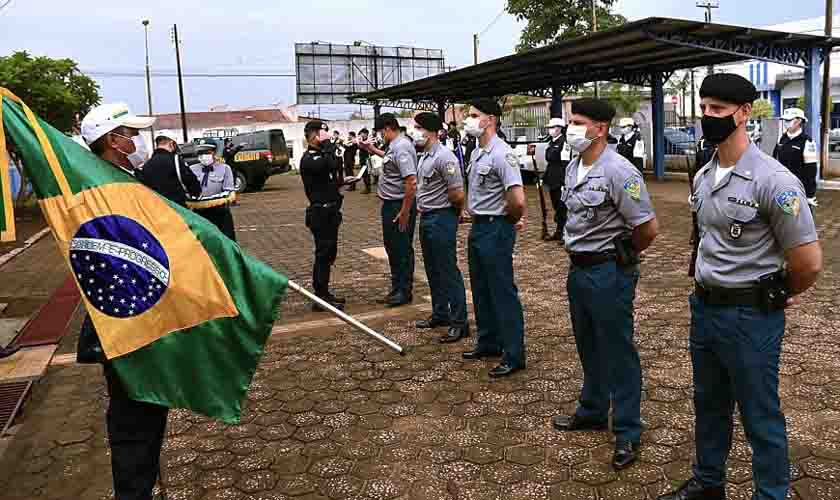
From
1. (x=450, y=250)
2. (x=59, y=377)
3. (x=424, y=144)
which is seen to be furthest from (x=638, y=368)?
(x=59, y=377)

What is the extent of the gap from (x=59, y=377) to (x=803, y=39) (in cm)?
1612

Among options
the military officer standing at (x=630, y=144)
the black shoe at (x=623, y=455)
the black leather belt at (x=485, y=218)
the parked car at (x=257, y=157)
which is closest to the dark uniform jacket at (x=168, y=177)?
the black leather belt at (x=485, y=218)

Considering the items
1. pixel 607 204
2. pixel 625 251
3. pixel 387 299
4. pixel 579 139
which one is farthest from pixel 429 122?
pixel 625 251

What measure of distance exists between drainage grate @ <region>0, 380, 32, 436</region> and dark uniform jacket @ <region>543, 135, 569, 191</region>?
6.96m

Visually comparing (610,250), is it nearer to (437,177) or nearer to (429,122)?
(437,177)

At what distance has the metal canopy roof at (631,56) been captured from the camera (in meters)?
14.2

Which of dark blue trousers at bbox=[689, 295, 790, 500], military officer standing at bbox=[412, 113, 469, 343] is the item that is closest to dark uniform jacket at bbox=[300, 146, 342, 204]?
military officer standing at bbox=[412, 113, 469, 343]

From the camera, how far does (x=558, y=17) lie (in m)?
32.7

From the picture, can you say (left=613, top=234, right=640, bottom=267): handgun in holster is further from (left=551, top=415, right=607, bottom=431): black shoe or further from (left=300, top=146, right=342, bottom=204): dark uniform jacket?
(left=300, top=146, right=342, bottom=204): dark uniform jacket

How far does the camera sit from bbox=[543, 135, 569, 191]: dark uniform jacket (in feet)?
31.2

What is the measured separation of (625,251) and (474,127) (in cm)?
170

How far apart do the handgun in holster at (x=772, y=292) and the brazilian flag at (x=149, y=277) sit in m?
1.89

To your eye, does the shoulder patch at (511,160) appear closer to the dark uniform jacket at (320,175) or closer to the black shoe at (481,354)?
the black shoe at (481,354)

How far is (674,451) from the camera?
346 cm
